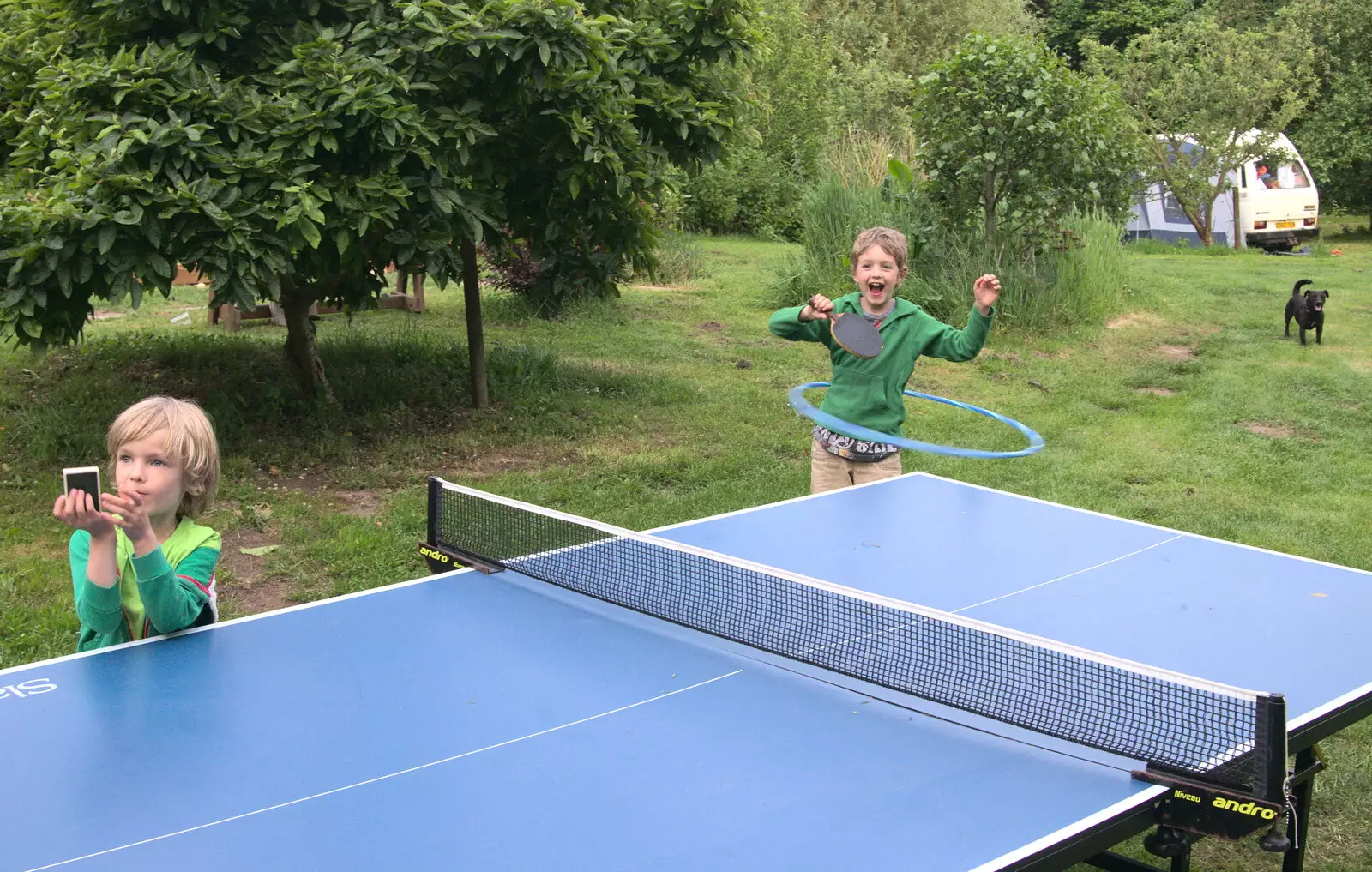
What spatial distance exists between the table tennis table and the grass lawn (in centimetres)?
112

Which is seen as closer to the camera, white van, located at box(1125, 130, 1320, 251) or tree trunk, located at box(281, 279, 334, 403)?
tree trunk, located at box(281, 279, 334, 403)

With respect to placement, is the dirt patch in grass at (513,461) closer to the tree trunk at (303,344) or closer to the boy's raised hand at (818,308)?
the tree trunk at (303,344)

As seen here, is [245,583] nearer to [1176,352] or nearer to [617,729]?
[617,729]

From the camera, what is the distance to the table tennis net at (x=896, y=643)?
2578 millimetres

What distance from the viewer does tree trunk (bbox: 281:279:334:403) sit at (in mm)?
8281

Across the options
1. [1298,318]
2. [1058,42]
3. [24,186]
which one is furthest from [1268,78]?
[24,186]

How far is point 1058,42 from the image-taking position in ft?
125

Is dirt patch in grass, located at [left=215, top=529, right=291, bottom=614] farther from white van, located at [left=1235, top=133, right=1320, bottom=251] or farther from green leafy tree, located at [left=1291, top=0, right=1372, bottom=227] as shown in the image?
green leafy tree, located at [left=1291, top=0, right=1372, bottom=227]

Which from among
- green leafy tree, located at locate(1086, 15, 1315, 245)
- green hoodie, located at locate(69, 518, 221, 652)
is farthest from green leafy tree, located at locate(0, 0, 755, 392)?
green leafy tree, located at locate(1086, 15, 1315, 245)

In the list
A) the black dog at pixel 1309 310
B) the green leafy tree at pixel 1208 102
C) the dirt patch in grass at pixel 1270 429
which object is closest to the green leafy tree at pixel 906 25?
the green leafy tree at pixel 1208 102

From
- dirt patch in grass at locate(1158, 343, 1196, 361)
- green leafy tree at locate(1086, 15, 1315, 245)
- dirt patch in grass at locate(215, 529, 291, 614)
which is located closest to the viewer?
dirt patch in grass at locate(215, 529, 291, 614)

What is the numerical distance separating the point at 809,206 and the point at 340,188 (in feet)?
27.1

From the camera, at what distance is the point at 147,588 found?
289cm

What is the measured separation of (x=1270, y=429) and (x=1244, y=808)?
762 centimetres
